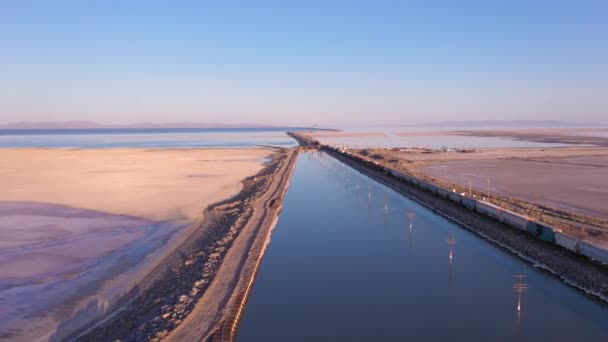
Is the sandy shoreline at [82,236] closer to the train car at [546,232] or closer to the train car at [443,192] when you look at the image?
the train car at [443,192]

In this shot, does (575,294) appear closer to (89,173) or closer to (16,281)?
(16,281)

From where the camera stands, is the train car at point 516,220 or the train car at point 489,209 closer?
the train car at point 516,220

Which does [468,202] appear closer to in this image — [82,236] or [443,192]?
[443,192]

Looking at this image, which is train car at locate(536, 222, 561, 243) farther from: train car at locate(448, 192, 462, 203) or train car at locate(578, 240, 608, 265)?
train car at locate(448, 192, 462, 203)

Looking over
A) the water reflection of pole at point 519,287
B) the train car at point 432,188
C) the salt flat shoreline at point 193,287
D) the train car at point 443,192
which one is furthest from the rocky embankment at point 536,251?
the salt flat shoreline at point 193,287

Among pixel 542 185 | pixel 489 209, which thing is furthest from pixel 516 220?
pixel 542 185

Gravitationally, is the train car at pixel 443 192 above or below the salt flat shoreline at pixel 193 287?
above
